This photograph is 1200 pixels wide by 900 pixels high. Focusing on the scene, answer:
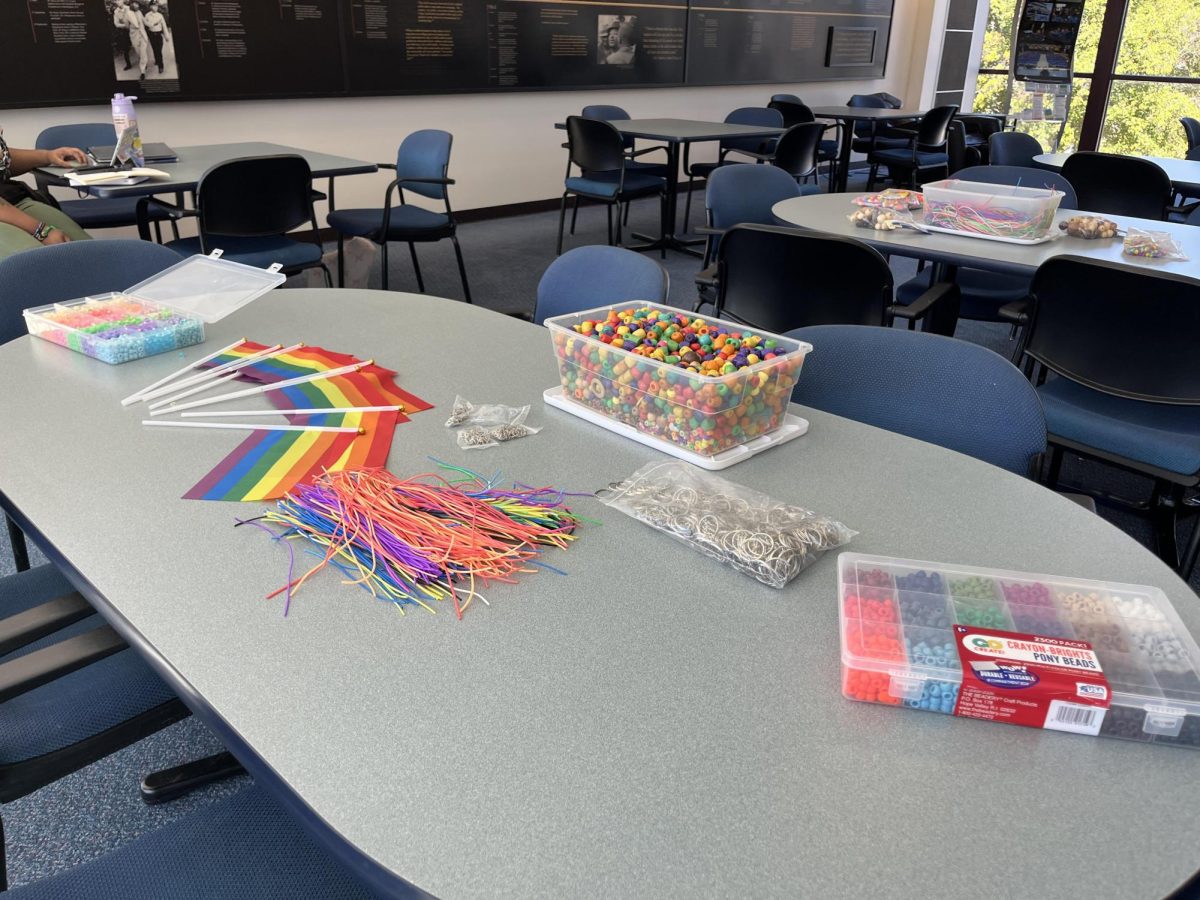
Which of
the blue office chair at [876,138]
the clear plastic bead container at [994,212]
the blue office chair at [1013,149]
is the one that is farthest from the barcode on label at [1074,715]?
the blue office chair at [876,138]

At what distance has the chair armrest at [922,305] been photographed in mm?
2312

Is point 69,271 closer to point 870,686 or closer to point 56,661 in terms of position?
point 56,661

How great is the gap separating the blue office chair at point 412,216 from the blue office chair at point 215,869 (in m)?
3.33

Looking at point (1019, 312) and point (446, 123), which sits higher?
point (446, 123)

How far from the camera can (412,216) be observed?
4156 mm

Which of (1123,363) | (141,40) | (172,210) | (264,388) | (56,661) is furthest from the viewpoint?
(141,40)

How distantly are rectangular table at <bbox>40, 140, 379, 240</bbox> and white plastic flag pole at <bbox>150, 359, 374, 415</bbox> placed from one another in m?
2.16

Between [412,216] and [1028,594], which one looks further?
[412,216]

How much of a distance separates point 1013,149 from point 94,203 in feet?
16.2

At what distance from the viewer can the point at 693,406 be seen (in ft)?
3.60

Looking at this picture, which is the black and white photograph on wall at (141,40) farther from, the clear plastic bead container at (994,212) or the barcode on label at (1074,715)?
the barcode on label at (1074,715)

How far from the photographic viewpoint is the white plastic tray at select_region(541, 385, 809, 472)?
3.66 ft

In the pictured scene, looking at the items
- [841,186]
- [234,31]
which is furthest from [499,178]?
[841,186]

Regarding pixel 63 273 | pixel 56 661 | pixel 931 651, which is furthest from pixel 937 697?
pixel 63 273
